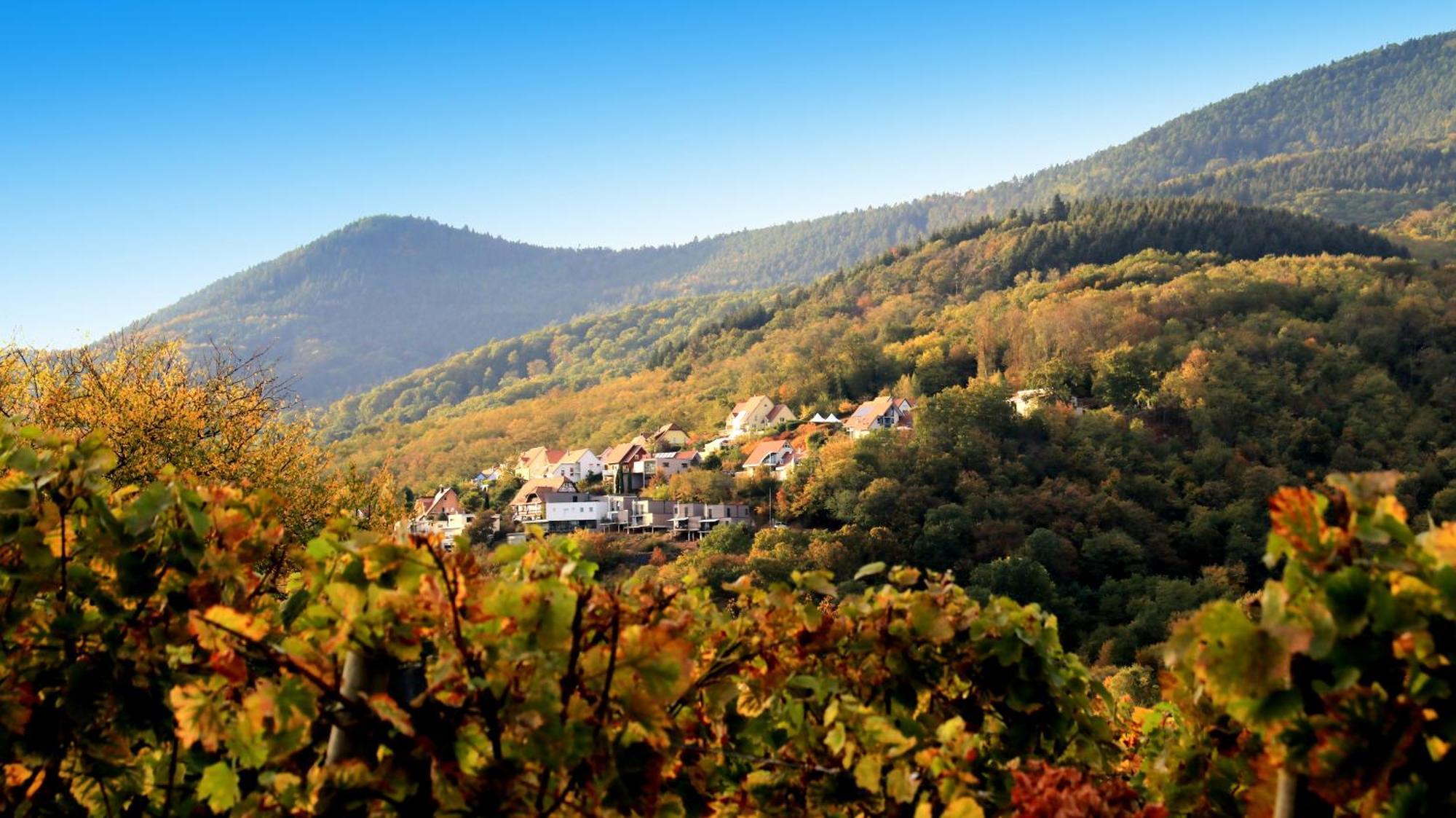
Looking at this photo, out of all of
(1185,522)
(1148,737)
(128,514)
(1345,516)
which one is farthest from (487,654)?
(1185,522)

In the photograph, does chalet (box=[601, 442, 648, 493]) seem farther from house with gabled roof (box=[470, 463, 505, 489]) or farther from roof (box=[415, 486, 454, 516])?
roof (box=[415, 486, 454, 516])

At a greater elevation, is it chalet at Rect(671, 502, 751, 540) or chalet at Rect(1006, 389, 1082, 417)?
chalet at Rect(1006, 389, 1082, 417)

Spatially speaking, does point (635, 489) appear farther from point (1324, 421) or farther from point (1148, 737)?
point (1148, 737)

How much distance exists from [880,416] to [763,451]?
834 centimetres

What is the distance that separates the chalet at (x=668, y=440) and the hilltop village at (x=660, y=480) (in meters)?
0.12

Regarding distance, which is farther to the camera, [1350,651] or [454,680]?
[454,680]

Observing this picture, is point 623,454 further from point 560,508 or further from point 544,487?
point 560,508

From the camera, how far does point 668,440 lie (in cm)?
8306

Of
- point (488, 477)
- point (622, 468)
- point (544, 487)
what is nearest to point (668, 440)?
point (622, 468)

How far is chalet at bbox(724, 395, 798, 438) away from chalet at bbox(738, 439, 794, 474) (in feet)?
35.0

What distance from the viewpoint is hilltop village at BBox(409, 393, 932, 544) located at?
62375 millimetres

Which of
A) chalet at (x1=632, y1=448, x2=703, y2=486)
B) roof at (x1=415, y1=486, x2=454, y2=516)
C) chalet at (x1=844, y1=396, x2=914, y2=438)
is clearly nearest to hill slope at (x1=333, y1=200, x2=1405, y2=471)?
chalet at (x1=844, y1=396, x2=914, y2=438)

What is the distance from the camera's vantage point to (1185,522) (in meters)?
54.3

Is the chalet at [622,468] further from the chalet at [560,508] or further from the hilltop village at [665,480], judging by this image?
the chalet at [560,508]
